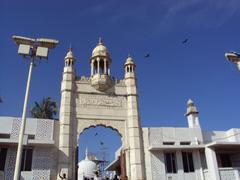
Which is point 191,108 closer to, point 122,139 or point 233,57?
point 122,139

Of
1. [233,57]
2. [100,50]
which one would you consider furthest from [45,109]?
[233,57]

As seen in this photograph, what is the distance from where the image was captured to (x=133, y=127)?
65.3ft

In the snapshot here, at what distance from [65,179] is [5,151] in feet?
13.9

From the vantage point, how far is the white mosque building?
17.2 metres

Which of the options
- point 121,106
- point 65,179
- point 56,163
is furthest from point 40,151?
point 121,106

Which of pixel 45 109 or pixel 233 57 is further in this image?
pixel 45 109

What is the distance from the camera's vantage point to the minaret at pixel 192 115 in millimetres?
22922

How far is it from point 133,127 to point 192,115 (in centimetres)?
630

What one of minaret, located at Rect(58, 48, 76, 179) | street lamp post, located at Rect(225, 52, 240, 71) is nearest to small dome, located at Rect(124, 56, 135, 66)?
minaret, located at Rect(58, 48, 76, 179)

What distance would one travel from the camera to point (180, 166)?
63.7ft

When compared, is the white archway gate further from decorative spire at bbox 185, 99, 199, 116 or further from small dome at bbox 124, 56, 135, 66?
decorative spire at bbox 185, 99, 199, 116

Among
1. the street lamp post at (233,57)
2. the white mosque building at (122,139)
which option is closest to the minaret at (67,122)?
the white mosque building at (122,139)

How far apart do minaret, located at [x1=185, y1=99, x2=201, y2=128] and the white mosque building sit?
9 cm

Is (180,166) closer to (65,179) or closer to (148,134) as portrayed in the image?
(148,134)
